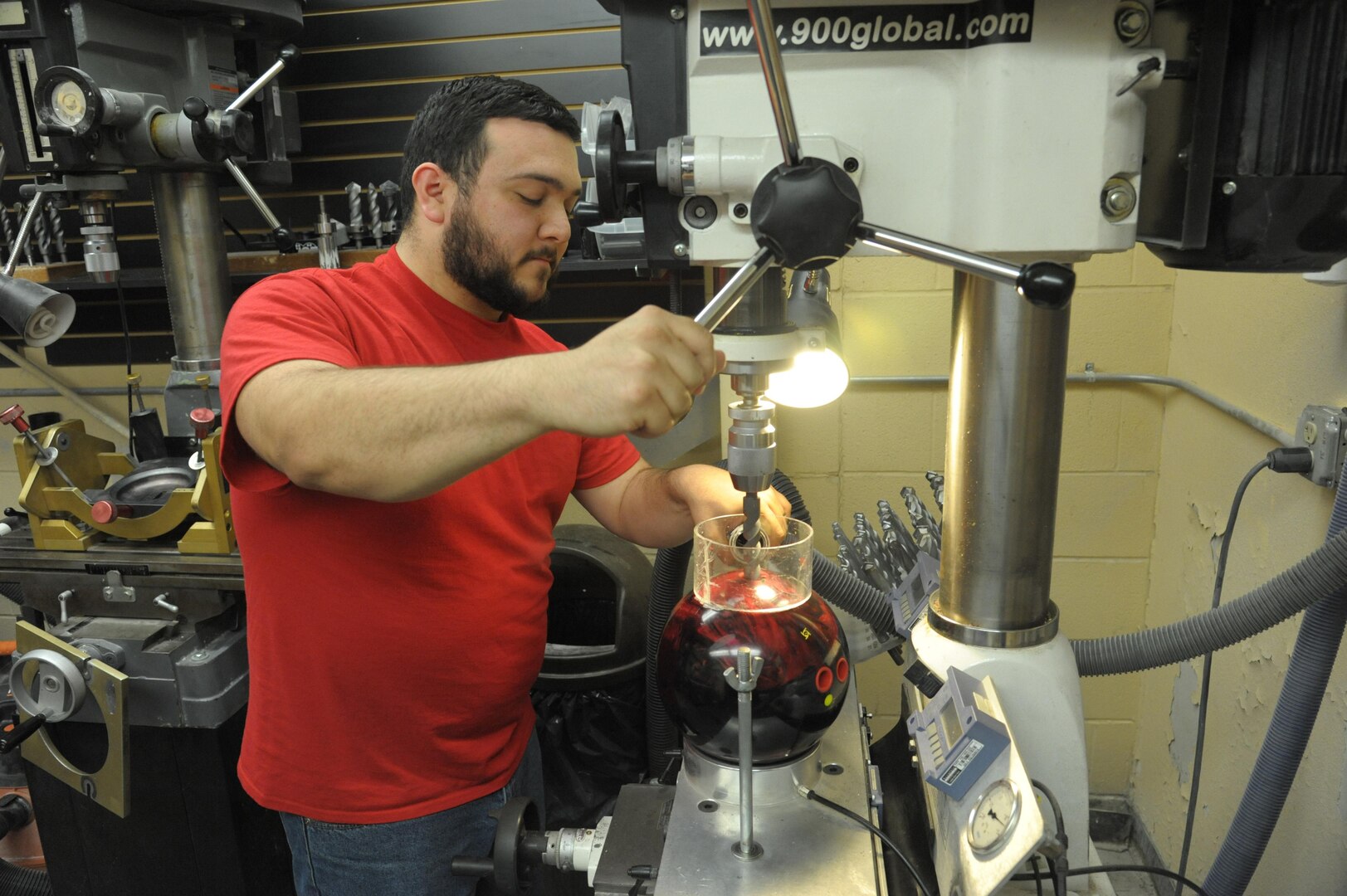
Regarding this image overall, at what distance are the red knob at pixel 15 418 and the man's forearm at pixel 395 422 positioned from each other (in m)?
1.05

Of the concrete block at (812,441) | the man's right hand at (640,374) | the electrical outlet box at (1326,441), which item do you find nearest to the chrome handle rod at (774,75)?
the man's right hand at (640,374)

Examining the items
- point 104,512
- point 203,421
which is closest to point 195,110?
point 203,421

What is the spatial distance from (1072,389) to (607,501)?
113 centimetres

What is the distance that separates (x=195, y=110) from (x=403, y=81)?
0.67 meters

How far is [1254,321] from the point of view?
1.48 meters

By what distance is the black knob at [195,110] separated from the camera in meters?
1.69

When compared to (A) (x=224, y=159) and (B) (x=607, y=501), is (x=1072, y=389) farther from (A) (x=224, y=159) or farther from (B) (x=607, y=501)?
(A) (x=224, y=159)

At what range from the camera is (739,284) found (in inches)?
22.5

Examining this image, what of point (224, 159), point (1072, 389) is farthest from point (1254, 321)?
point (224, 159)

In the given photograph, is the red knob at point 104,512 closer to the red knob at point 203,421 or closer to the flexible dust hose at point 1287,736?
the red knob at point 203,421

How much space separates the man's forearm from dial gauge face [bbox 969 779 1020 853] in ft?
1.40

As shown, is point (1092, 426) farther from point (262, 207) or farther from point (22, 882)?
point (22, 882)

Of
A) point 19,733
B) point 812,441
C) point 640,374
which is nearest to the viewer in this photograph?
point 640,374

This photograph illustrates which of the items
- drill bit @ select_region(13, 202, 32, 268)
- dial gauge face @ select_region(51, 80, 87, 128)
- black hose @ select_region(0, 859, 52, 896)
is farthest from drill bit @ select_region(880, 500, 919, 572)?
drill bit @ select_region(13, 202, 32, 268)
